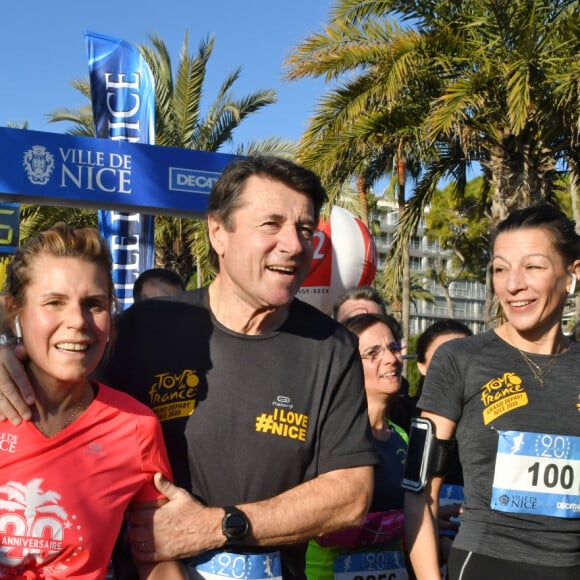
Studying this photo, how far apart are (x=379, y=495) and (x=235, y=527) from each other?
1.99 m

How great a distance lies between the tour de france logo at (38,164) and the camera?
320 inches

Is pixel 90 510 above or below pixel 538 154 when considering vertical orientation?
below

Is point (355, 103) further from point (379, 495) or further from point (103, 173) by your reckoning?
point (379, 495)

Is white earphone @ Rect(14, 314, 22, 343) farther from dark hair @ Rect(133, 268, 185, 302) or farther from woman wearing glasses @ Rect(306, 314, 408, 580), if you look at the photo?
dark hair @ Rect(133, 268, 185, 302)

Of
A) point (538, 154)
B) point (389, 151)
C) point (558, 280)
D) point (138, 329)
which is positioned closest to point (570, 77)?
point (538, 154)

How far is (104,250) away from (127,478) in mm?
670

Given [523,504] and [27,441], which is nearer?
[27,441]

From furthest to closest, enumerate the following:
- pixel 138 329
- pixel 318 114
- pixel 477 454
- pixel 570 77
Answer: pixel 318 114 < pixel 570 77 < pixel 477 454 < pixel 138 329

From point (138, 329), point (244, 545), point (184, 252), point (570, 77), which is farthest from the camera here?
point (184, 252)

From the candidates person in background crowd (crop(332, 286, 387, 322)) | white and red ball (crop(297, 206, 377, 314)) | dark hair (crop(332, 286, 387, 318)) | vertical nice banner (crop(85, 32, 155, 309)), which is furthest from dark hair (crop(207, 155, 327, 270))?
vertical nice banner (crop(85, 32, 155, 309))

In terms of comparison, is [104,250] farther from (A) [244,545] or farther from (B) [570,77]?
(B) [570,77]

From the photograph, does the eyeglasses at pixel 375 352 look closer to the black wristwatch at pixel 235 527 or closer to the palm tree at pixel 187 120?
the black wristwatch at pixel 235 527

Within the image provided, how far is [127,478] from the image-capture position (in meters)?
2.48

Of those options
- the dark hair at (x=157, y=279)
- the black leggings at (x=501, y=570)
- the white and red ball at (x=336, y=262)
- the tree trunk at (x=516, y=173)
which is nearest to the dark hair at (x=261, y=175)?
the black leggings at (x=501, y=570)
